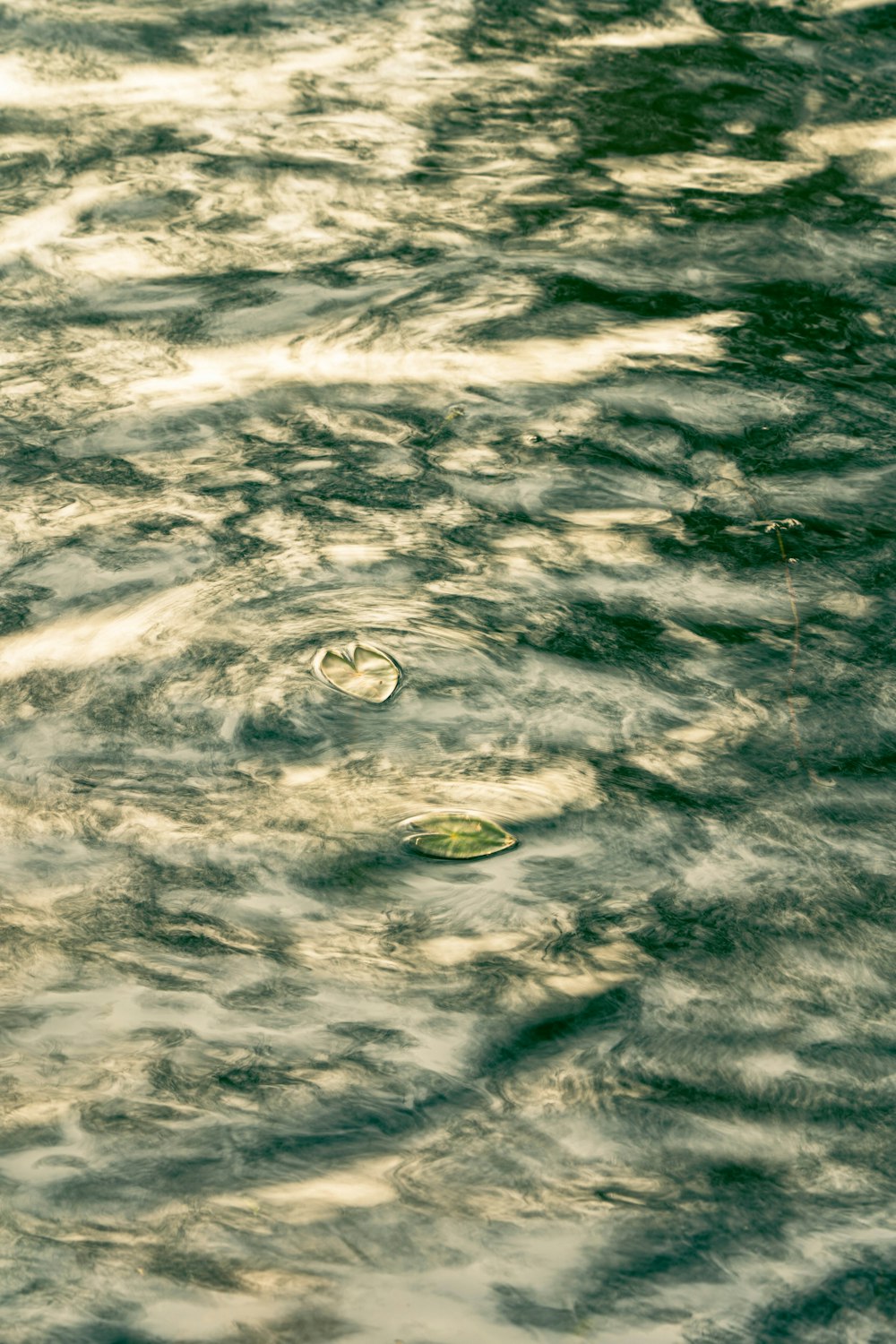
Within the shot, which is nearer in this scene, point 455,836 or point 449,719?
point 455,836

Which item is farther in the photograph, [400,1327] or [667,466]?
[667,466]

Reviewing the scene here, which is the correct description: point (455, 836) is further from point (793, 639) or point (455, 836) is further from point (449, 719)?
point (793, 639)

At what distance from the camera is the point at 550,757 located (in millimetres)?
1540

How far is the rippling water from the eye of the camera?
45.6 inches

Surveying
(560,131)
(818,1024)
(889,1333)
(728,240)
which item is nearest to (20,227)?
(560,131)

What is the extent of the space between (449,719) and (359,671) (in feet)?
0.41

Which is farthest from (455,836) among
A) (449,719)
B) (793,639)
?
(793,639)

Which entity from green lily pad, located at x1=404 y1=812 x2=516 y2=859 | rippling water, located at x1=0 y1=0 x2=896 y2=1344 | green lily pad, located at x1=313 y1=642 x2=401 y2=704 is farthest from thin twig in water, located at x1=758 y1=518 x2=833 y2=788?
green lily pad, located at x1=313 y1=642 x2=401 y2=704

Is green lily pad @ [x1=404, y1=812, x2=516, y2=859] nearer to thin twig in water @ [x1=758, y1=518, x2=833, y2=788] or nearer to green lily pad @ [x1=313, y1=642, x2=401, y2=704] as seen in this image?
green lily pad @ [x1=313, y1=642, x2=401, y2=704]

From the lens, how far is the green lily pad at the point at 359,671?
5.25 ft

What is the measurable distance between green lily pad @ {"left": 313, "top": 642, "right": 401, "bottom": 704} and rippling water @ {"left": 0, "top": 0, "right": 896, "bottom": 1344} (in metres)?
0.03

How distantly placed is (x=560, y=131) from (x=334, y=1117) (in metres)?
2.09

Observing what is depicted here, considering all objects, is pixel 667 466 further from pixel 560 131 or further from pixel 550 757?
pixel 560 131

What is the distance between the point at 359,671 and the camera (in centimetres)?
162
